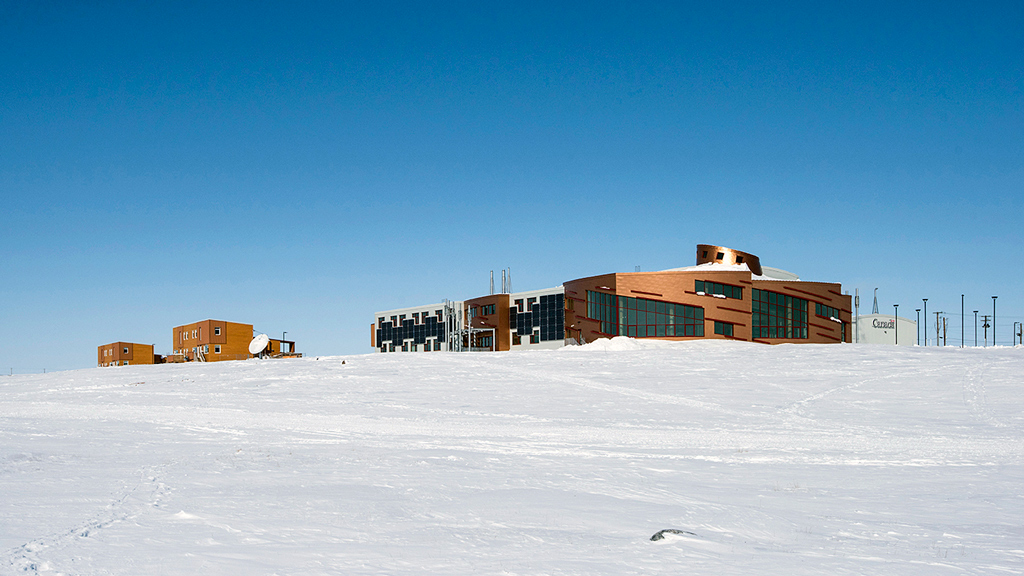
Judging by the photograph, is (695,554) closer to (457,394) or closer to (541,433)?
(541,433)

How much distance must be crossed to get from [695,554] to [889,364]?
45.8 metres

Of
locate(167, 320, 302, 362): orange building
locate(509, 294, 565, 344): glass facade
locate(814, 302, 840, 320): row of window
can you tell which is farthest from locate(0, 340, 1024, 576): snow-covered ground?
locate(167, 320, 302, 362): orange building

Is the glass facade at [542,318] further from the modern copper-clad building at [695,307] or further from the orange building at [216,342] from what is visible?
the orange building at [216,342]

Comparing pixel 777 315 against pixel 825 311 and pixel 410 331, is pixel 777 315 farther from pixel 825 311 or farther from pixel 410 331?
pixel 410 331

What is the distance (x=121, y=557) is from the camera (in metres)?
8.65

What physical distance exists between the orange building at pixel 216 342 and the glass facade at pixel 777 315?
6200cm

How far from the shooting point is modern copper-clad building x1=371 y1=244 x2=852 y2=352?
75250mm

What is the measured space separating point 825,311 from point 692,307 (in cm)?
1752

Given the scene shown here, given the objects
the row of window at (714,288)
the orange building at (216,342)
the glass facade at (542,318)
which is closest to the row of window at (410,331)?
the glass facade at (542,318)

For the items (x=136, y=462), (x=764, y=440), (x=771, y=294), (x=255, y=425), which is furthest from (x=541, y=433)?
Answer: (x=771, y=294)

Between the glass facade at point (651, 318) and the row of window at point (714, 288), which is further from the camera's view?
the row of window at point (714, 288)

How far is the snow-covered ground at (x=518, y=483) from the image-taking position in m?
9.33

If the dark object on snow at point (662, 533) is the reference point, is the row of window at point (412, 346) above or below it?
below

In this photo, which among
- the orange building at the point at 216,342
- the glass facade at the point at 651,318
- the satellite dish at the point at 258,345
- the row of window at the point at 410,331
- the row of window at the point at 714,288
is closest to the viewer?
the glass facade at the point at 651,318
